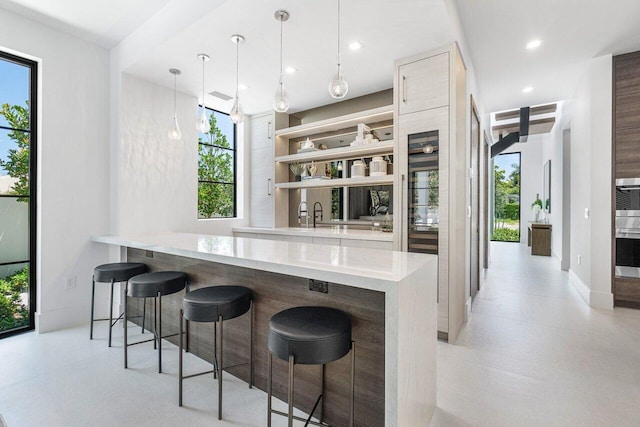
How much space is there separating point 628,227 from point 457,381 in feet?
10.1

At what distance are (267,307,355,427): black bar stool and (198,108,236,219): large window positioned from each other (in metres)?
3.51

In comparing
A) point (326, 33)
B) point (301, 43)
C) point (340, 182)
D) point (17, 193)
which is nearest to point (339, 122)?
point (340, 182)

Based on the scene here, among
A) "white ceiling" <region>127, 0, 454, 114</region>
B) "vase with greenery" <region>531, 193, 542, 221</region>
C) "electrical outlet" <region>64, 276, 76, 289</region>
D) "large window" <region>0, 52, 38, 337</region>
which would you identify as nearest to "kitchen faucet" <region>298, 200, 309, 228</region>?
"white ceiling" <region>127, 0, 454, 114</region>

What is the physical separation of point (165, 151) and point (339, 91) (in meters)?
2.65

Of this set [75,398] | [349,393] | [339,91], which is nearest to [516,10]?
[339,91]

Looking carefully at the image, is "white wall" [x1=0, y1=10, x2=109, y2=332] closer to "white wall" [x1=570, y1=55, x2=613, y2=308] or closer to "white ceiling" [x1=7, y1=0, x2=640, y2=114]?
"white ceiling" [x1=7, y1=0, x2=640, y2=114]

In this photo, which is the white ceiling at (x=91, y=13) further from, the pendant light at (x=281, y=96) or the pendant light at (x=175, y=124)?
the pendant light at (x=281, y=96)

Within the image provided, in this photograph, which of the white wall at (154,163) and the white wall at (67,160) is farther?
the white wall at (154,163)

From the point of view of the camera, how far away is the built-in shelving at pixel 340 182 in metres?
3.78

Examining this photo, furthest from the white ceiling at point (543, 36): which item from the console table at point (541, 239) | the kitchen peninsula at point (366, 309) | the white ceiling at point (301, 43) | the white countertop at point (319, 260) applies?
the console table at point (541, 239)

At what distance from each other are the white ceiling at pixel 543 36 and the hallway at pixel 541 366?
2924mm

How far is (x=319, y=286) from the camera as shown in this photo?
6.08ft

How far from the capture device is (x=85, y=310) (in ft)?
11.2

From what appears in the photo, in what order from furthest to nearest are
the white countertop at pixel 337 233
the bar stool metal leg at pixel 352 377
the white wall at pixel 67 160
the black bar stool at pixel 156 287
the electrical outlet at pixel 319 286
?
the white countertop at pixel 337 233 → the white wall at pixel 67 160 → the black bar stool at pixel 156 287 → the electrical outlet at pixel 319 286 → the bar stool metal leg at pixel 352 377
